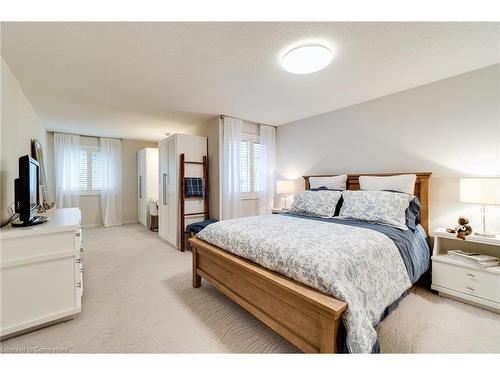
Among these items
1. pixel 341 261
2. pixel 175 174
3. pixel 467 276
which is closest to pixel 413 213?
pixel 467 276

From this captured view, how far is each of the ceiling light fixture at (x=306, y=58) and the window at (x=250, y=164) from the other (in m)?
2.23

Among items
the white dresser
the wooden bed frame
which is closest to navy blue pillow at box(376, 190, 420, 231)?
the wooden bed frame

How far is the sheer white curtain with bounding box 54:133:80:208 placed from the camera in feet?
16.0

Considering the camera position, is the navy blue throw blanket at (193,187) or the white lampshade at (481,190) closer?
the white lampshade at (481,190)

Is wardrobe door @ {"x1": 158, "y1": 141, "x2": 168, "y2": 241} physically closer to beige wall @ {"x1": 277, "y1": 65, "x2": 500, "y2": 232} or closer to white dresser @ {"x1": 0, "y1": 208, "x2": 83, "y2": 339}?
white dresser @ {"x1": 0, "y1": 208, "x2": 83, "y2": 339}

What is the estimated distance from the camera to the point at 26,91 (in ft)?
8.84

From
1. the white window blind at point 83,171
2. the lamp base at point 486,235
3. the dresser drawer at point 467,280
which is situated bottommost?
the dresser drawer at point 467,280

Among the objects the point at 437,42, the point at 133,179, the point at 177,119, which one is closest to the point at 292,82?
the point at 437,42

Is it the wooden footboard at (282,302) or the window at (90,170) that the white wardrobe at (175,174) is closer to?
the wooden footboard at (282,302)

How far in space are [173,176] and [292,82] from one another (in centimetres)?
256

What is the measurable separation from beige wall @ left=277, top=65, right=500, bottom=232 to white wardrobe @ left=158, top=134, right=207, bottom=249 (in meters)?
2.32

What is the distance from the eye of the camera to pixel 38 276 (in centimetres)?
167

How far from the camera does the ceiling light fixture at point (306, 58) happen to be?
5.81ft

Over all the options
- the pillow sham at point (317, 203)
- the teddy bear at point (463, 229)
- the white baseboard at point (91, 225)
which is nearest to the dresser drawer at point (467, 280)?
the teddy bear at point (463, 229)
